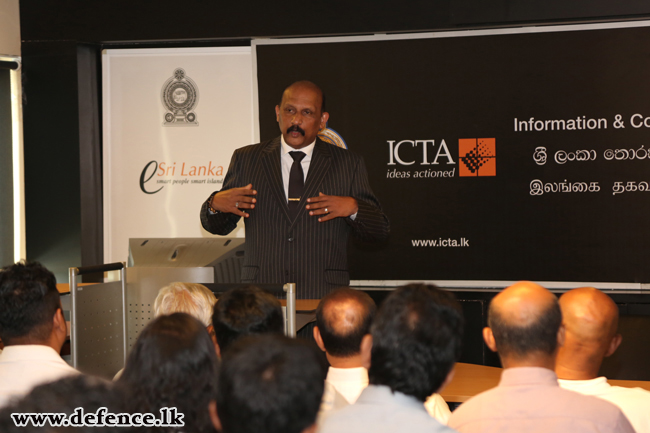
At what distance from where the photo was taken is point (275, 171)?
308cm

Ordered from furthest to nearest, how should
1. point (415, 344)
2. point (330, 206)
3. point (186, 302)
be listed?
point (330, 206), point (186, 302), point (415, 344)

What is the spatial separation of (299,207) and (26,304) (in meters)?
1.39

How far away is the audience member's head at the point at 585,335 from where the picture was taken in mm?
1839

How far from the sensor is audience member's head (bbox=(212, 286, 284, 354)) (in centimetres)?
169

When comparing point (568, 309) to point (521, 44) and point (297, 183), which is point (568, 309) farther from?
point (521, 44)

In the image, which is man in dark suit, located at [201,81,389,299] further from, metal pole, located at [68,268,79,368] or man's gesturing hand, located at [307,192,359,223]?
metal pole, located at [68,268,79,368]

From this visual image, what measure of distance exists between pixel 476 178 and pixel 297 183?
1758 mm

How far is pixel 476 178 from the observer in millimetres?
4355

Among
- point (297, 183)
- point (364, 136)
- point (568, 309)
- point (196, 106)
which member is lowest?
point (568, 309)

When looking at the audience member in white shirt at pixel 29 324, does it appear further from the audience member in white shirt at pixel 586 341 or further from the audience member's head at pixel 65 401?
the audience member in white shirt at pixel 586 341

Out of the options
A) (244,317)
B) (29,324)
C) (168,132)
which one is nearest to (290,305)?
(244,317)

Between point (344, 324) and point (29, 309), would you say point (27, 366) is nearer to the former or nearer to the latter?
point (29, 309)

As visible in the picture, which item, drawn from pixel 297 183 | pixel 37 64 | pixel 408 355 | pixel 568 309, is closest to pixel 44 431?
→ pixel 408 355

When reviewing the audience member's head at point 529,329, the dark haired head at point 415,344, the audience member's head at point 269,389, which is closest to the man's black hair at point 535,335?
the audience member's head at point 529,329
